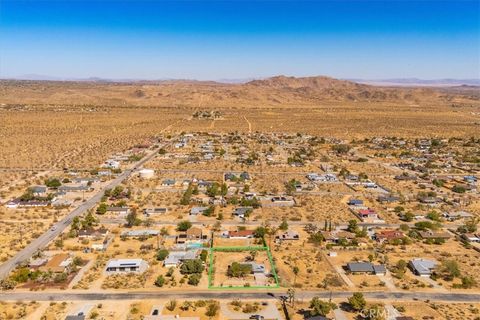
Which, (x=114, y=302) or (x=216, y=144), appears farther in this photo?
(x=216, y=144)

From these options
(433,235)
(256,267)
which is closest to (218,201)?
(256,267)

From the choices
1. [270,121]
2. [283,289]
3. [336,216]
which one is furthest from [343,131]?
[283,289]

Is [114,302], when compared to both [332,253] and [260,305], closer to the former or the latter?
[260,305]

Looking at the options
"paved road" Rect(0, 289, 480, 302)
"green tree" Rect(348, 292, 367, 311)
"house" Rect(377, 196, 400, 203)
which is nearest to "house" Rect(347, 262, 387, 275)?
"paved road" Rect(0, 289, 480, 302)

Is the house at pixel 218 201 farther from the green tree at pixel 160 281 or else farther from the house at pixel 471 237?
the house at pixel 471 237

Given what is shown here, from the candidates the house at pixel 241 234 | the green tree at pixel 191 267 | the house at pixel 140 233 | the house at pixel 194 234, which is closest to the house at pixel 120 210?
the house at pixel 140 233

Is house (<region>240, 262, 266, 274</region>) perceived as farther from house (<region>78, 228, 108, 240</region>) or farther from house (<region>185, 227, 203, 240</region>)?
house (<region>78, 228, 108, 240</region>)
